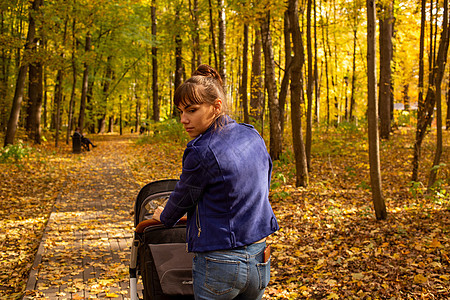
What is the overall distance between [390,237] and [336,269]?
161cm

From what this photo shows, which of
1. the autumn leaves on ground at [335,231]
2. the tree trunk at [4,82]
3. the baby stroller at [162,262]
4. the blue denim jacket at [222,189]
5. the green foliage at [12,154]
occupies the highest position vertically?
the tree trunk at [4,82]

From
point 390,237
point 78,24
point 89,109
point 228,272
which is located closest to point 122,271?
point 228,272

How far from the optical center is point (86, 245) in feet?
21.4

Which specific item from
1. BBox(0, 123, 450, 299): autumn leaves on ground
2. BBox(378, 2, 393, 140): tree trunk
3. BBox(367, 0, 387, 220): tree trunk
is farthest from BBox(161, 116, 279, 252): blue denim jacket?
BBox(378, 2, 393, 140): tree trunk

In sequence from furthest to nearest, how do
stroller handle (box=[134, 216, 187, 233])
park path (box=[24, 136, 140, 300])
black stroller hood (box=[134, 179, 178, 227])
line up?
park path (box=[24, 136, 140, 300]) → black stroller hood (box=[134, 179, 178, 227]) → stroller handle (box=[134, 216, 187, 233])

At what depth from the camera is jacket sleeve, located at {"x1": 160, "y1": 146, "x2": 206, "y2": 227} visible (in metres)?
1.97

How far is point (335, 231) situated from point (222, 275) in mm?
5630

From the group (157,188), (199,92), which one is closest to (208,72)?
(199,92)

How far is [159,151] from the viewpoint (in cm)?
1938

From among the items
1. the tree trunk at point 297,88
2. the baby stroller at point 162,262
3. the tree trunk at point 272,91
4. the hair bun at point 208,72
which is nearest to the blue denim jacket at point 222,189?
the hair bun at point 208,72

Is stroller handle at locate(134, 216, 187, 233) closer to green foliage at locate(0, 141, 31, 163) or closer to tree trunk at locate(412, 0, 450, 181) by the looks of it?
tree trunk at locate(412, 0, 450, 181)

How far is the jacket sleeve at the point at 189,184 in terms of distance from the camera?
197 centimetres

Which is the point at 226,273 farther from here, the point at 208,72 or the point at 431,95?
the point at 431,95

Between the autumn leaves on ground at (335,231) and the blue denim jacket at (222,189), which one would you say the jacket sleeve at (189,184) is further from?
the autumn leaves on ground at (335,231)
